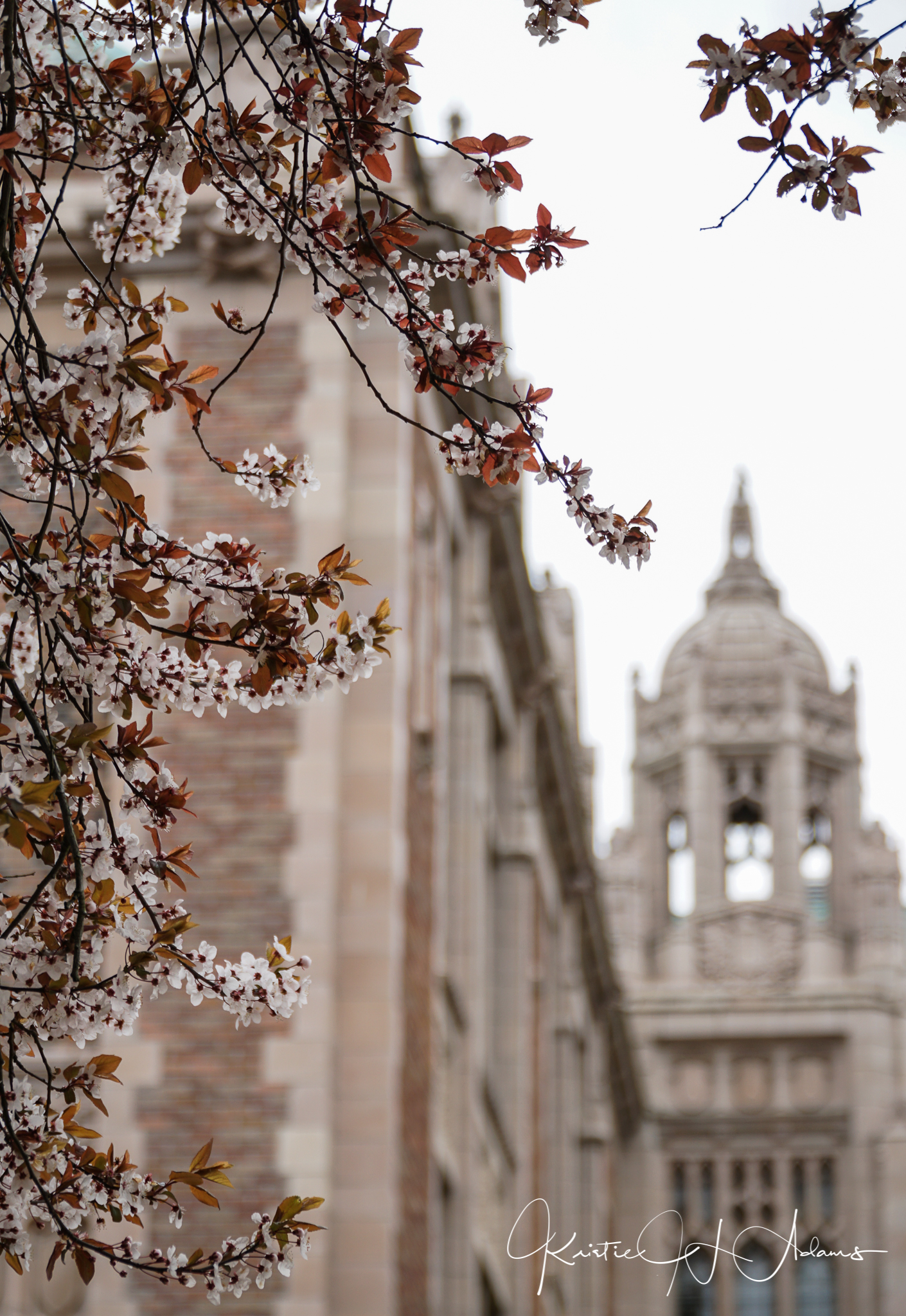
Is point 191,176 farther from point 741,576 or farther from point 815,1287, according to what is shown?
point 741,576

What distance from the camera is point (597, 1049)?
35469 millimetres

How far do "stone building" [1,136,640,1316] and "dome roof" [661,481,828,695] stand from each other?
21.1 m

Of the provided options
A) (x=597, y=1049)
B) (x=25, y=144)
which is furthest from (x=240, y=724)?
(x=597, y=1049)

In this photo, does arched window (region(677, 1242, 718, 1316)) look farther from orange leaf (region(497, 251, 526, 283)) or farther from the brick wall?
orange leaf (region(497, 251, 526, 283))

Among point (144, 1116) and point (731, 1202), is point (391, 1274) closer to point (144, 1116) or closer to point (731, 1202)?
point (144, 1116)

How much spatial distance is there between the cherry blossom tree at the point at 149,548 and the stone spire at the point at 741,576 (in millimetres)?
40379

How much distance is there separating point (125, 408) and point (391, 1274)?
33.6 ft

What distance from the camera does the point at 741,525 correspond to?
1886 inches

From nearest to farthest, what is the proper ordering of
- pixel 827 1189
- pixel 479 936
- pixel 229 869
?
pixel 229 869 → pixel 479 936 → pixel 827 1189

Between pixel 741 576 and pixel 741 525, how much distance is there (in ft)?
5.81

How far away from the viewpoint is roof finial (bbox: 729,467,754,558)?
154 feet
